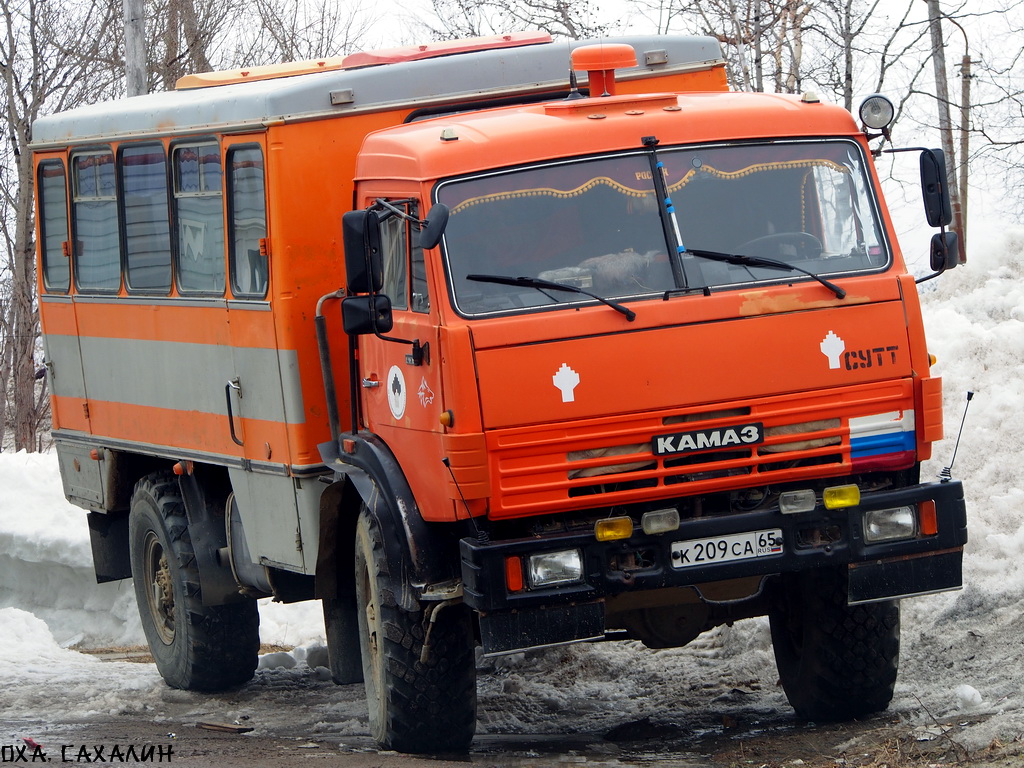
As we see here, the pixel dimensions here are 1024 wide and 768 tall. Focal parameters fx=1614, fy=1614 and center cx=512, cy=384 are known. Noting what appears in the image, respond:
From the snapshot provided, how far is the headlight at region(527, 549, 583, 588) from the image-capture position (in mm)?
6438

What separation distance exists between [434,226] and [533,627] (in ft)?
5.43

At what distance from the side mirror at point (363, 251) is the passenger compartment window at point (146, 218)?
2.76m

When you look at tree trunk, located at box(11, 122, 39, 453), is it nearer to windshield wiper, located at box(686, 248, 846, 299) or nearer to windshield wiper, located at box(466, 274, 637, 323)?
windshield wiper, located at box(466, 274, 637, 323)

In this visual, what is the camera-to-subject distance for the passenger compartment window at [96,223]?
32.7ft

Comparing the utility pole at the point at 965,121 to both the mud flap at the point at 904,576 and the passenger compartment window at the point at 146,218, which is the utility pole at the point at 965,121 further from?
the mud flap at the point at 904,576

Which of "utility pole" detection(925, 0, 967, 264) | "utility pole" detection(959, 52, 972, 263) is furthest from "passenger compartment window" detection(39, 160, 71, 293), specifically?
"utility pole" detection(959, 52, 972, 263)

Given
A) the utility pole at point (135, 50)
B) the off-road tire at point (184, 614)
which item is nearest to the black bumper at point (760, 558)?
the off-road tire at point (184, 614)

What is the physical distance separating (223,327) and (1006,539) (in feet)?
14.9

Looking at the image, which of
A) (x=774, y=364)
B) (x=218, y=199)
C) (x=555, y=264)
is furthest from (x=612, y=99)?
(x=218, y=199)

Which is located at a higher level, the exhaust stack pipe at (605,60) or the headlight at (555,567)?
the exhaust stack pipe at (605,60)

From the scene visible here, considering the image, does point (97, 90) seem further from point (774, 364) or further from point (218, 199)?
point (774, 364)

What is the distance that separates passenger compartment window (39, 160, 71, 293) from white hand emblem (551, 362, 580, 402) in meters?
5.26

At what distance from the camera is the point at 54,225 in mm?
10797

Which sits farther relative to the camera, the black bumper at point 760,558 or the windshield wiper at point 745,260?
the windshield wiper at point 745,260
